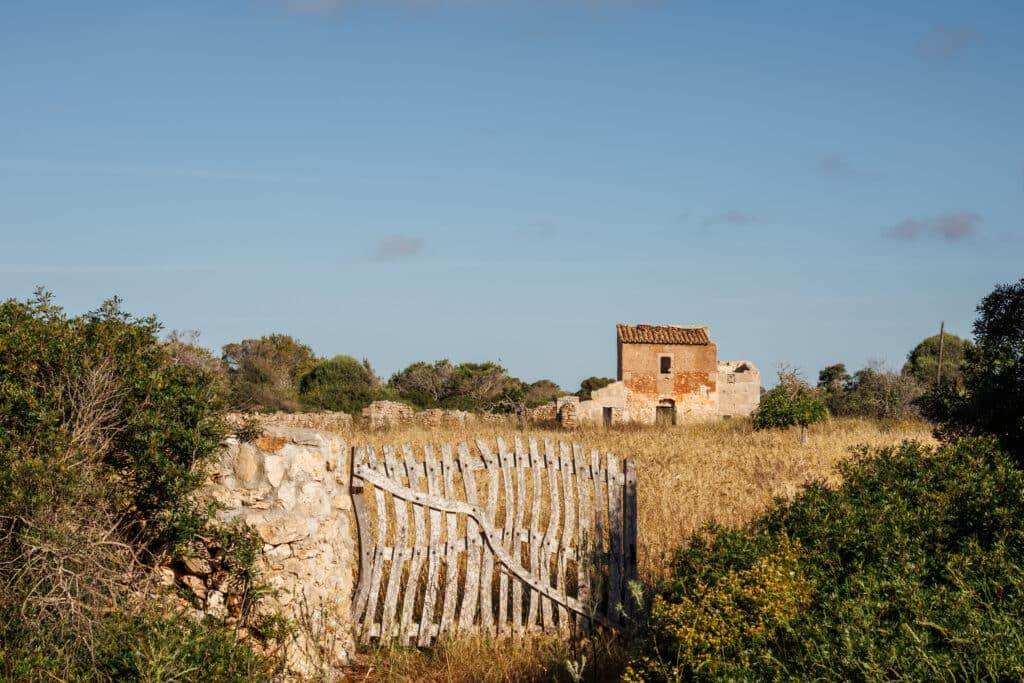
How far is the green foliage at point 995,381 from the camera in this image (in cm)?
1076

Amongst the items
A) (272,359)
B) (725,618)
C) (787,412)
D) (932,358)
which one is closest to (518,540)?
(725,618)

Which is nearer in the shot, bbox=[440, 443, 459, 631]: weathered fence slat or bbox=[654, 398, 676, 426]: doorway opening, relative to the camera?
bbox=[440, 443, 459, 631]: weathered fence slat

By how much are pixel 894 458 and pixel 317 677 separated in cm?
556

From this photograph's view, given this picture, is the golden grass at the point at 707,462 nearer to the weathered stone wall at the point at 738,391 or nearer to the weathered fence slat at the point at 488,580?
the weathered fence slat at the point at 488,580

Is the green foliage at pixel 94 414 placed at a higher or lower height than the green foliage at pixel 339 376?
lower

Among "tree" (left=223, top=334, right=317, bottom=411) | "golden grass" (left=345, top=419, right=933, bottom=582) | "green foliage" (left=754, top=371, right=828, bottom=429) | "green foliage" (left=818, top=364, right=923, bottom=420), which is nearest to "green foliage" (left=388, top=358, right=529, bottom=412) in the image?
"tree" (left=223, top=334, right=317, bottom=411)

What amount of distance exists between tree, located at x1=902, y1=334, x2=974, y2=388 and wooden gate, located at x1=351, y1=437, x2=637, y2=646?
1433 inches

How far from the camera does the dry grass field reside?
796 centimetres

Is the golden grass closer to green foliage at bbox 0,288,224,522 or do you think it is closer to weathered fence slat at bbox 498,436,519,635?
weathered fence slat at bbox 498,436,519,635

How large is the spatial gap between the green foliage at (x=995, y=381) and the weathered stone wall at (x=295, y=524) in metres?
7.32

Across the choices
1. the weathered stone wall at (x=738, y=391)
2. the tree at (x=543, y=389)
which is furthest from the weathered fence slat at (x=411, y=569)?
the tree at (x=543, y=389)

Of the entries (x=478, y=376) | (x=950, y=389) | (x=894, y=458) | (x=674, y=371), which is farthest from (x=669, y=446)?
(x=478, y=376)

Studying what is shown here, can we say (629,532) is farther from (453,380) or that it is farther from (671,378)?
(453,380)

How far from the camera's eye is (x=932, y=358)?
161 feet
